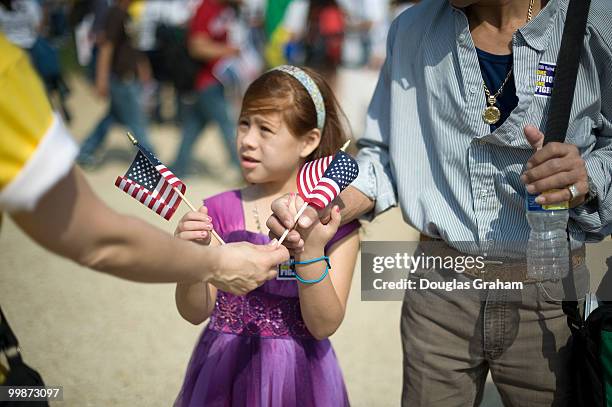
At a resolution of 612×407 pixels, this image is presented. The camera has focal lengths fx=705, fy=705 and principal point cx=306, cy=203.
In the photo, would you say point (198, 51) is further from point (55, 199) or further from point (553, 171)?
point (55, 199)

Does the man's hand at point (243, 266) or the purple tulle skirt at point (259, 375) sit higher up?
the man's hand at point (243, 266)

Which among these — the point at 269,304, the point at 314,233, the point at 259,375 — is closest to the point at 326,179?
the point at 314,233

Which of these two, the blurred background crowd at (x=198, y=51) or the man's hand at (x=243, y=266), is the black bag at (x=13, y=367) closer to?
the man's hand at (x=243, y=266)

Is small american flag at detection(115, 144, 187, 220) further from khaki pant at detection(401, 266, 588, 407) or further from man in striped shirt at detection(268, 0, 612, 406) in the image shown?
khaki pant at detection(401, 266, 588, 407)

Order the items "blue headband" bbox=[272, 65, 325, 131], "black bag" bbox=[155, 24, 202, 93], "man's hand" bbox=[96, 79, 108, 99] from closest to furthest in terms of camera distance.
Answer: "blue headband" bbox=[272, 65, 325, 131]
"black bag" bbox=[155, 24, 202, 93]
"man's hand" bbox=[96, 79, 108, 99]

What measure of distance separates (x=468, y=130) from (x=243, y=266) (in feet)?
2.99

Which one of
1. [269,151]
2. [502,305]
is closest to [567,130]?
[502,305]

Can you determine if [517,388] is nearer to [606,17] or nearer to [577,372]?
[577,372]

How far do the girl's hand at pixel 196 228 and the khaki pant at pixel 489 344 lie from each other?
0.82 m

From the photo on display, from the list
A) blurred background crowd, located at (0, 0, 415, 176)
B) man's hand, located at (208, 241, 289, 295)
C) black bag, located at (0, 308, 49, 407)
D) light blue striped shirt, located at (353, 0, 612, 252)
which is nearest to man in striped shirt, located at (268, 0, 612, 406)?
light blue striped shirt, located at (353, 0, 612, 252)

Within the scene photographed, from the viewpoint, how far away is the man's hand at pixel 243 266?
2051 mm

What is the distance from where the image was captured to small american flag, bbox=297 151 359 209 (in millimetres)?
2324

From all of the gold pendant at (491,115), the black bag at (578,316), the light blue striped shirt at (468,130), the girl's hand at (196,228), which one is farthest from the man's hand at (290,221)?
the black bag at (578,316)

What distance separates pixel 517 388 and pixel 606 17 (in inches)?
50.8
